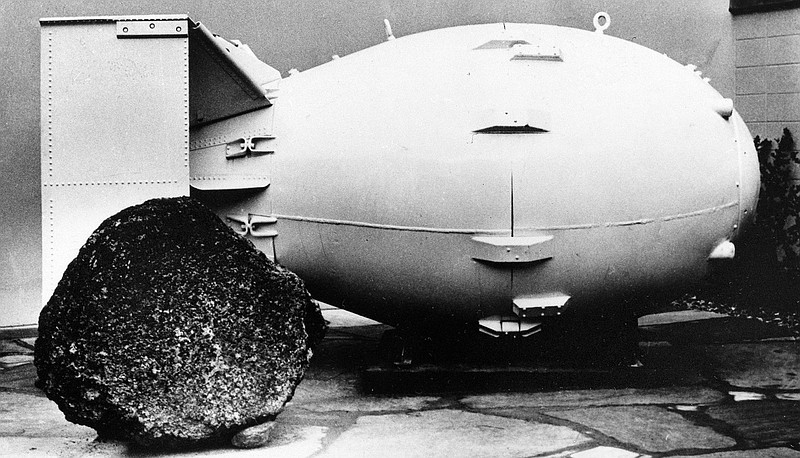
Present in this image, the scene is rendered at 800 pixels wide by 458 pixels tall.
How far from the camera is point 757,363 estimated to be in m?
3.63

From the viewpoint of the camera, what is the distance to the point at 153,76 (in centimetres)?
305

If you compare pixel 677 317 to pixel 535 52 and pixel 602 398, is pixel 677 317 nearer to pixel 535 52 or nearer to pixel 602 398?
pixel 602 398

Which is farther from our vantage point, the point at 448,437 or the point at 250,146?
the point at 250,146

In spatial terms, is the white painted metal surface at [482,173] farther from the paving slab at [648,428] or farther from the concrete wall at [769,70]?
the concrete wall at [769,70]

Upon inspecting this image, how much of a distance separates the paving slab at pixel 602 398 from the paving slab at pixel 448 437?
6.8 inches

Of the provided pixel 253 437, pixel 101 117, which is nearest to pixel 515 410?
pixel 253 437

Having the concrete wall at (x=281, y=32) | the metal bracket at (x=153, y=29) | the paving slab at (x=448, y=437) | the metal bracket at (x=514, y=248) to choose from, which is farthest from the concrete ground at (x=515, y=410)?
the metal bracket at (x=153, y=29)

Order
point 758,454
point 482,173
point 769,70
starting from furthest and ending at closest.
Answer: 1. point 769,70
2. point 482,173
3. point 758,454

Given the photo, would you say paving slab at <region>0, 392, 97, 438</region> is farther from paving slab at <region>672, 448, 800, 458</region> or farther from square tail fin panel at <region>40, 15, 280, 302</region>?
paving slab at <region>672, 448, 800, 458</region>

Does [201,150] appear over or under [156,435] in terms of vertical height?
over

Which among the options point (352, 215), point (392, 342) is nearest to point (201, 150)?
point (352, 215)

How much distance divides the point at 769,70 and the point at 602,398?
2.26 m

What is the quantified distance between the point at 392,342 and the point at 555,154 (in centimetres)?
98

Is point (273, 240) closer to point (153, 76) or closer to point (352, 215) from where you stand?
point (352, 215)
